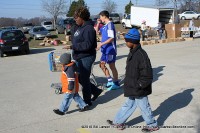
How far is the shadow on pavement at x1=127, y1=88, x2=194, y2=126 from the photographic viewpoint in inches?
219

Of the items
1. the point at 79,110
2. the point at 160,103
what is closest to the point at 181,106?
the point at 160,103

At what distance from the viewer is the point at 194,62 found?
11.6 meters

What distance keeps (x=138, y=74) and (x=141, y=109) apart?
59cm

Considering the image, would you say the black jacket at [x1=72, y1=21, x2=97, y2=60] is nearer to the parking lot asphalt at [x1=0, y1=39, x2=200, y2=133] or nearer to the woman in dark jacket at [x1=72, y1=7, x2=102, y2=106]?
the woman in dark jacket at [x1=72, y1=7, x2=102, y2=106]

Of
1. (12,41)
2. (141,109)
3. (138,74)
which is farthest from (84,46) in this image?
(12,41)

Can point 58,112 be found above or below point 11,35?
below

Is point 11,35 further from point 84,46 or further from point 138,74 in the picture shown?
point 138,74

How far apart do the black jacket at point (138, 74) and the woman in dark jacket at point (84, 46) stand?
1.44 m

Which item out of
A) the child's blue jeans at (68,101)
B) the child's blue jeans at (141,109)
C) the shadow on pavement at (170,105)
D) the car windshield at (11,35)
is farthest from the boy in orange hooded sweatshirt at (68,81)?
the car windshield at (11,35)

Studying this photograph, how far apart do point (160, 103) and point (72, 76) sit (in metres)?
1.95

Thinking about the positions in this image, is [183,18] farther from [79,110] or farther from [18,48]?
[79,110]

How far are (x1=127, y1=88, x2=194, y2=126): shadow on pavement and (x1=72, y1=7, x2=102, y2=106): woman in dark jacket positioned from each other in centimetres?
129

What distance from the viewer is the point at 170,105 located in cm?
636

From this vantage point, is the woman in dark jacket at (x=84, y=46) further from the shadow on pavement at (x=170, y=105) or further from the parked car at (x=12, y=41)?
the parked car at (x=12, y=41)
